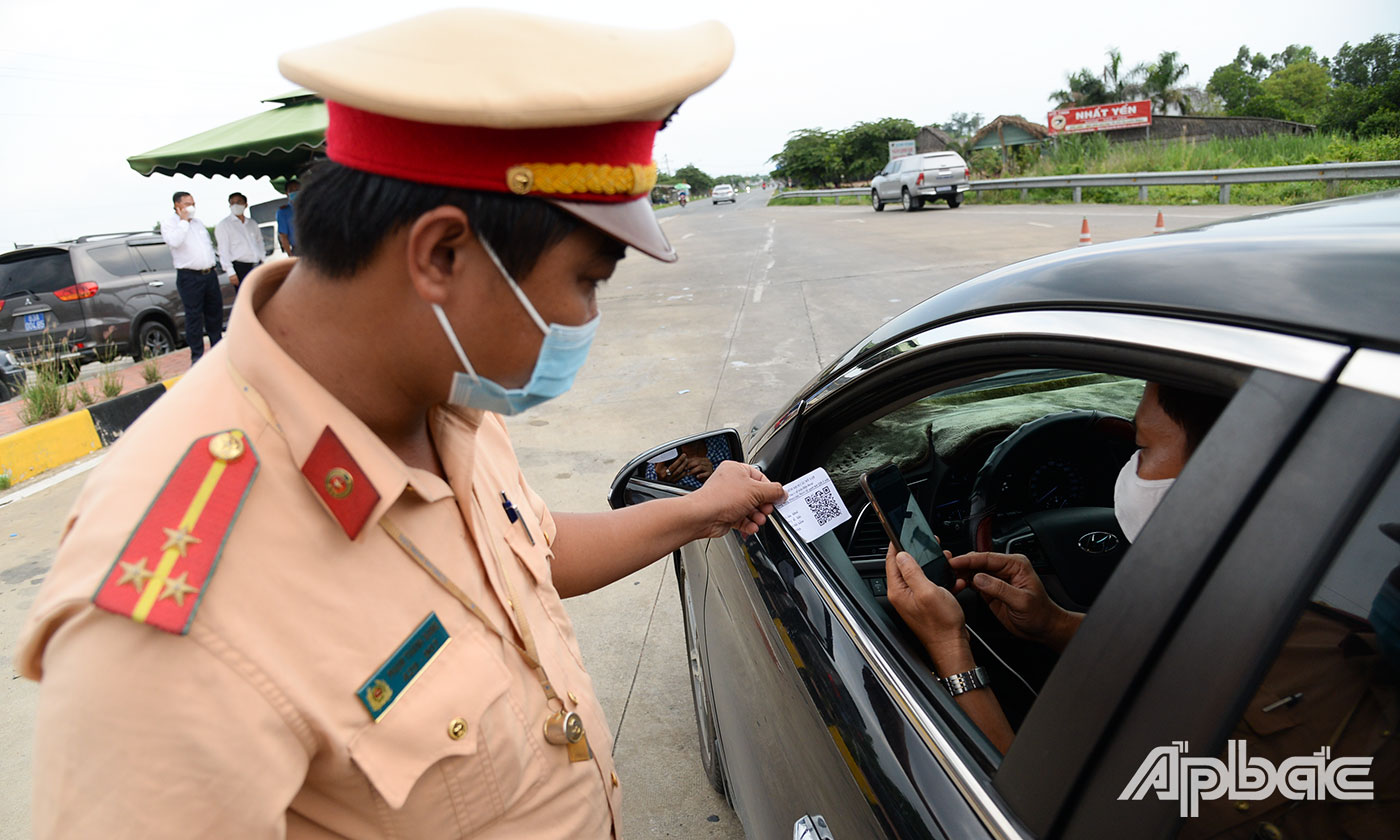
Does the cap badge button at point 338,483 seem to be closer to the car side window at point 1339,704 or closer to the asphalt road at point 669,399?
the car side window at point 1339,704

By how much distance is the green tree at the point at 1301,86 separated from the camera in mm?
55131

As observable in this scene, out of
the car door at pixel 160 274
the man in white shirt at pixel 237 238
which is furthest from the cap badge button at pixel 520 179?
the car door at pixel 160 274

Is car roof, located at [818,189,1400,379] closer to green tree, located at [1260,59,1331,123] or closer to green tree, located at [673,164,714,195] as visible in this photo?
green tree, located at [1260,59,1331,123]

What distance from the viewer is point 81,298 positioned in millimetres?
10469

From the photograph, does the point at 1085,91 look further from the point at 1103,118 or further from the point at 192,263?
the point at 192,263

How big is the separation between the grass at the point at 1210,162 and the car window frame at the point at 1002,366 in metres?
14.4

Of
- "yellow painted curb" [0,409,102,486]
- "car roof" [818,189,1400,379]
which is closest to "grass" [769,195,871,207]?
"yellow painted curb" [0,409,102,486]

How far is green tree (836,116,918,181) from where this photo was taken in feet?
192

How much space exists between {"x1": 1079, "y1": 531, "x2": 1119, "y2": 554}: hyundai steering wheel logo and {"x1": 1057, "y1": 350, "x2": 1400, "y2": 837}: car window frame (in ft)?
3.25

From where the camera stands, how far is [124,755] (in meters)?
0.80

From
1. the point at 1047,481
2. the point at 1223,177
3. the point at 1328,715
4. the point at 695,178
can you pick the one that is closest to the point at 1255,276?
the point at 1328,715

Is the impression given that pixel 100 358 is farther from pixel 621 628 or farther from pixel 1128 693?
pixel 1128 693

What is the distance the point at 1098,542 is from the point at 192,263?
31.9 feet

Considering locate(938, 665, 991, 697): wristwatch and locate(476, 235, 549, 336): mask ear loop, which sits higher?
locate(476, 235, 549, 336): mask ear loop
